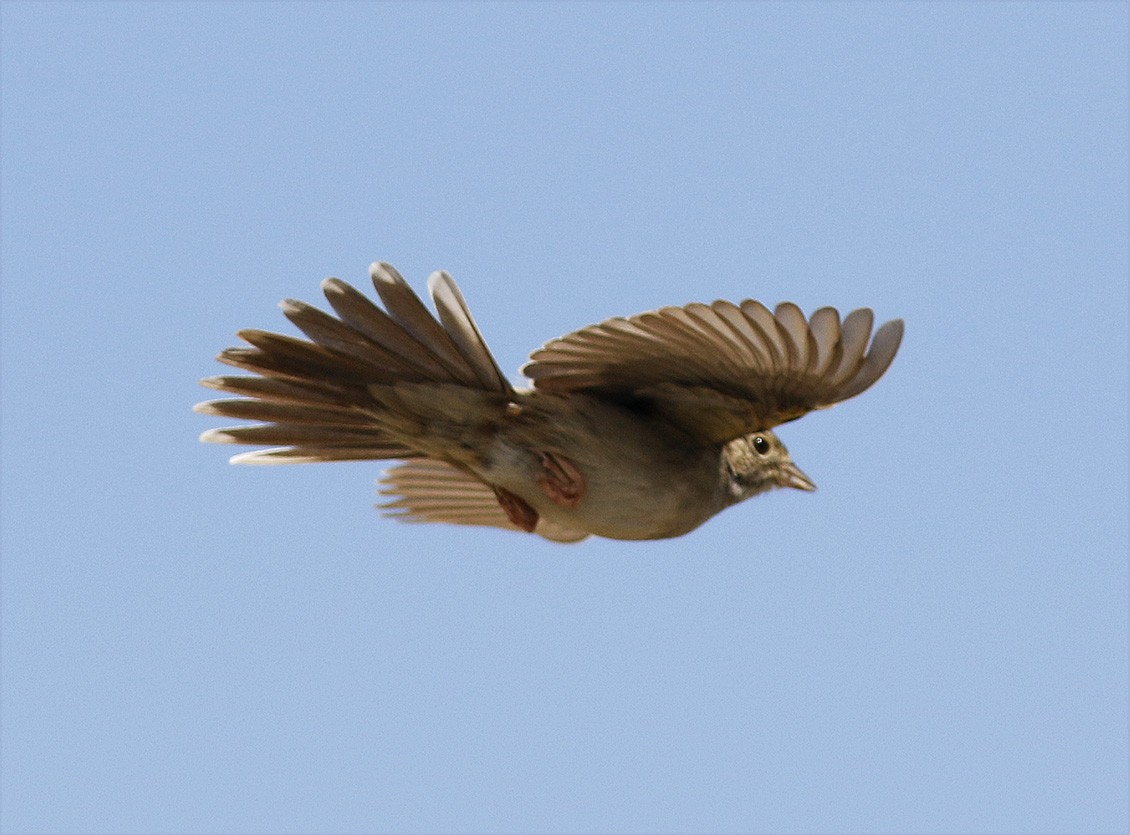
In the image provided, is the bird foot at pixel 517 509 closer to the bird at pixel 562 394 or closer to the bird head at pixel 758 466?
the bird at pixel 562 394

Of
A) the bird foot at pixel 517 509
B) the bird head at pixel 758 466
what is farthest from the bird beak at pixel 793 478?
the bird foot at pixel 517 509

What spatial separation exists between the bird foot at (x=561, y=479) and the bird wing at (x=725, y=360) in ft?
0.87

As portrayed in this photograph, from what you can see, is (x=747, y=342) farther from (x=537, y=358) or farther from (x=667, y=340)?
(x=537, y=358)

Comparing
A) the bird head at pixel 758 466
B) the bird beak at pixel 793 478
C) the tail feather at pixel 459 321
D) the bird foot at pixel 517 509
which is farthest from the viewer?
the bird beak at pixel 793 478

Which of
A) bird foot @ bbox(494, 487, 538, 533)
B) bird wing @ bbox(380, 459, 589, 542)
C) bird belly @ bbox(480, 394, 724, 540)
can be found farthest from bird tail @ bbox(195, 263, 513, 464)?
bird wing @ bbox(380, 459, 589, 542)

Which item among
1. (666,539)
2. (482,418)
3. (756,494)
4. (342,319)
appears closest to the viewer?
(342,319)

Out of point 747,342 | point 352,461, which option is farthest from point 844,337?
point 352,461

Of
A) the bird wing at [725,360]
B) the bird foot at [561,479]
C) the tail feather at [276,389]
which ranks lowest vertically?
the bird foot at [561,479]

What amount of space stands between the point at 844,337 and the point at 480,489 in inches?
90.9

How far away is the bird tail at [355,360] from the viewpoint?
5938 mm

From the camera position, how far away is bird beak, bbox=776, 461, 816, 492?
7637 millimetres

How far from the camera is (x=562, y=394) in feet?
21.0

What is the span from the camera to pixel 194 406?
662cm

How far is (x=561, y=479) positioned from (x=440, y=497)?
162 centimetres
